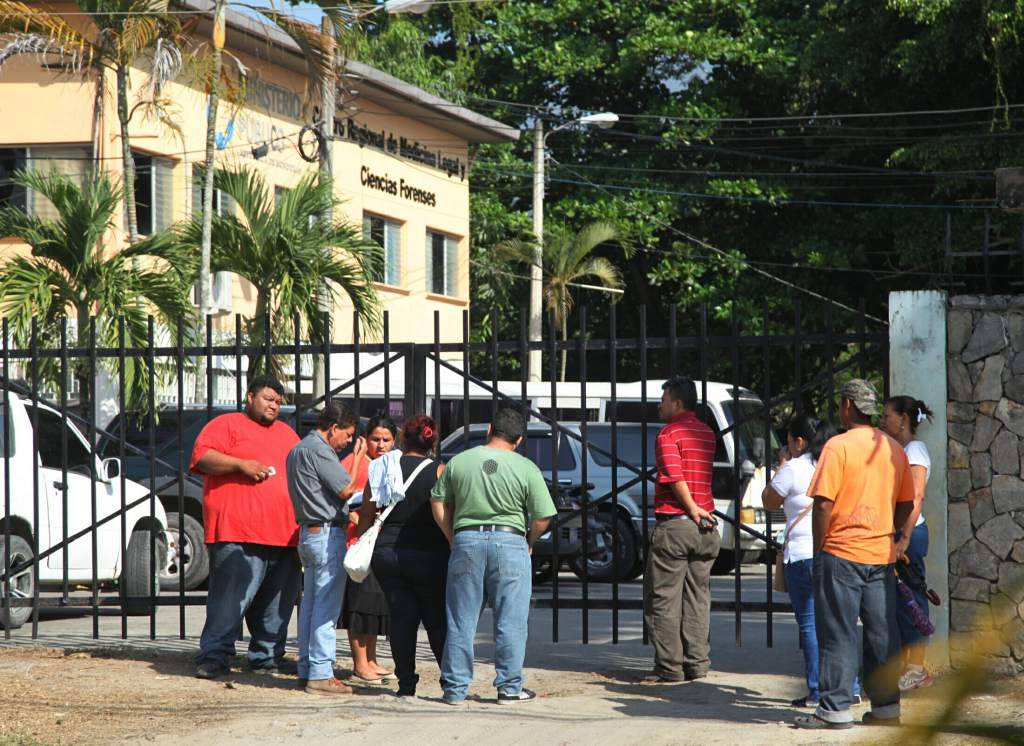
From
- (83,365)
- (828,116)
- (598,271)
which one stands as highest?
(828,116)

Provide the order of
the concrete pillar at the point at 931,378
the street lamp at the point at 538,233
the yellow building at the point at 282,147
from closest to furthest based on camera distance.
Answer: the concrete pillar at the point at 931,378 → the yellow building at the point at 282,147 → the street lamp at the point at 538,233

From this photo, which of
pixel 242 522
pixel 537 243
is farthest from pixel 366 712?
pixel 537 243

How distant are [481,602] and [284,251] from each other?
339 inches

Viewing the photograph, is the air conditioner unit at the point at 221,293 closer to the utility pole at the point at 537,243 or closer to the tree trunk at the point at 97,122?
the tree trunk at the point at 97,122

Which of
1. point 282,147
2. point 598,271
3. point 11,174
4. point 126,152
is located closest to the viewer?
point 126,152

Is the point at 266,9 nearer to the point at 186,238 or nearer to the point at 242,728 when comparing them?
the point at 186,238

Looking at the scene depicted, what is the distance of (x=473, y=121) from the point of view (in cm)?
2838

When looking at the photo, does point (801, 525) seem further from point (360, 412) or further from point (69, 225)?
point (69, 225)

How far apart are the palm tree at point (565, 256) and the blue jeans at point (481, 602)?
68.5 ft

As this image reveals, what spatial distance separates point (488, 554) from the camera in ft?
23.3

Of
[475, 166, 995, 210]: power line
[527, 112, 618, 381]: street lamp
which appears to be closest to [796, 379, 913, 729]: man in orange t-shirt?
[527, 112, 618, 381]: street lamp

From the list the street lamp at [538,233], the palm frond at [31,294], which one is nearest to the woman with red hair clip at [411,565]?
the palm frond at [31,294]

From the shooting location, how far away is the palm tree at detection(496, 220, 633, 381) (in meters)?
28.4

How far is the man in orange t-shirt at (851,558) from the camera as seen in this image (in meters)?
6.31
